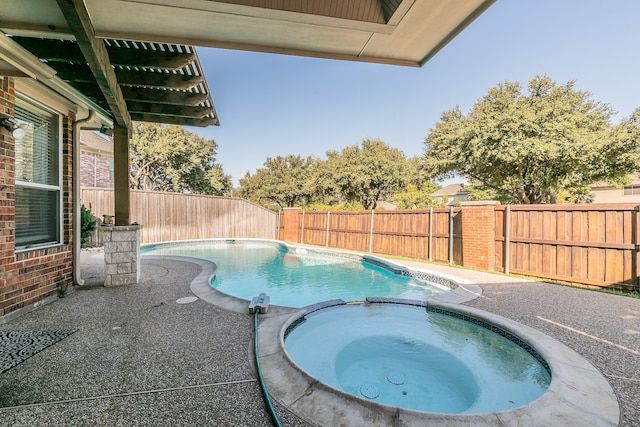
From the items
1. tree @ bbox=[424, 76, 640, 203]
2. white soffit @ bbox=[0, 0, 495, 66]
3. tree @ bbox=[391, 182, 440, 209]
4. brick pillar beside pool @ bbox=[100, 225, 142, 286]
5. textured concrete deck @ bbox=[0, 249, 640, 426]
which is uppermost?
tree @ bbox=[424, 76, 640, 203]

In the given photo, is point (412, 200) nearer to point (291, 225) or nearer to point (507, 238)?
point (291, 225)

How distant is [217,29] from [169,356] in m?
3.05

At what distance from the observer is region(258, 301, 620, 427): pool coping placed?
68.7 inches

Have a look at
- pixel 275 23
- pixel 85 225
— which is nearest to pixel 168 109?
pixel 85 225

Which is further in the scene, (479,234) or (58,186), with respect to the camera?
(479,234)

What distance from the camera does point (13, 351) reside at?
261 centimetres

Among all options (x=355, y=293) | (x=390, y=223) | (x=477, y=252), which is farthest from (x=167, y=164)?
(x=477, y=252)

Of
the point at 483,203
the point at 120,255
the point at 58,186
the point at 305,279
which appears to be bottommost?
the point at 305,279

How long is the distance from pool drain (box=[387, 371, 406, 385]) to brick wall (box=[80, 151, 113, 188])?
63.6 ft

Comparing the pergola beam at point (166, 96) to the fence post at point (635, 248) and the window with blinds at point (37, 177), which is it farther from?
the fence post at point (635, 248)

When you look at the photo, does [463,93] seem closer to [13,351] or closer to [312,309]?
[312,309]

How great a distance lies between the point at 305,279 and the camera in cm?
766

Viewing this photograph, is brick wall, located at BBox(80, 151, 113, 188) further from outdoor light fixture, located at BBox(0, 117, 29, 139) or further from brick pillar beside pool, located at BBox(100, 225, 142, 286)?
outdoor light fixture, located at BBox(0, 117, 29, 139)

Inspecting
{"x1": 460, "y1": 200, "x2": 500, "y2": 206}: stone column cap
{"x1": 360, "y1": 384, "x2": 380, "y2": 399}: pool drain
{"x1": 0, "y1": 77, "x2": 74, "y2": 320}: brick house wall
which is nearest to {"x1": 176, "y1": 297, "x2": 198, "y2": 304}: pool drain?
{"x1": 0, "y1": 77, "x2": 74, "y2": 320}: brick house wall
